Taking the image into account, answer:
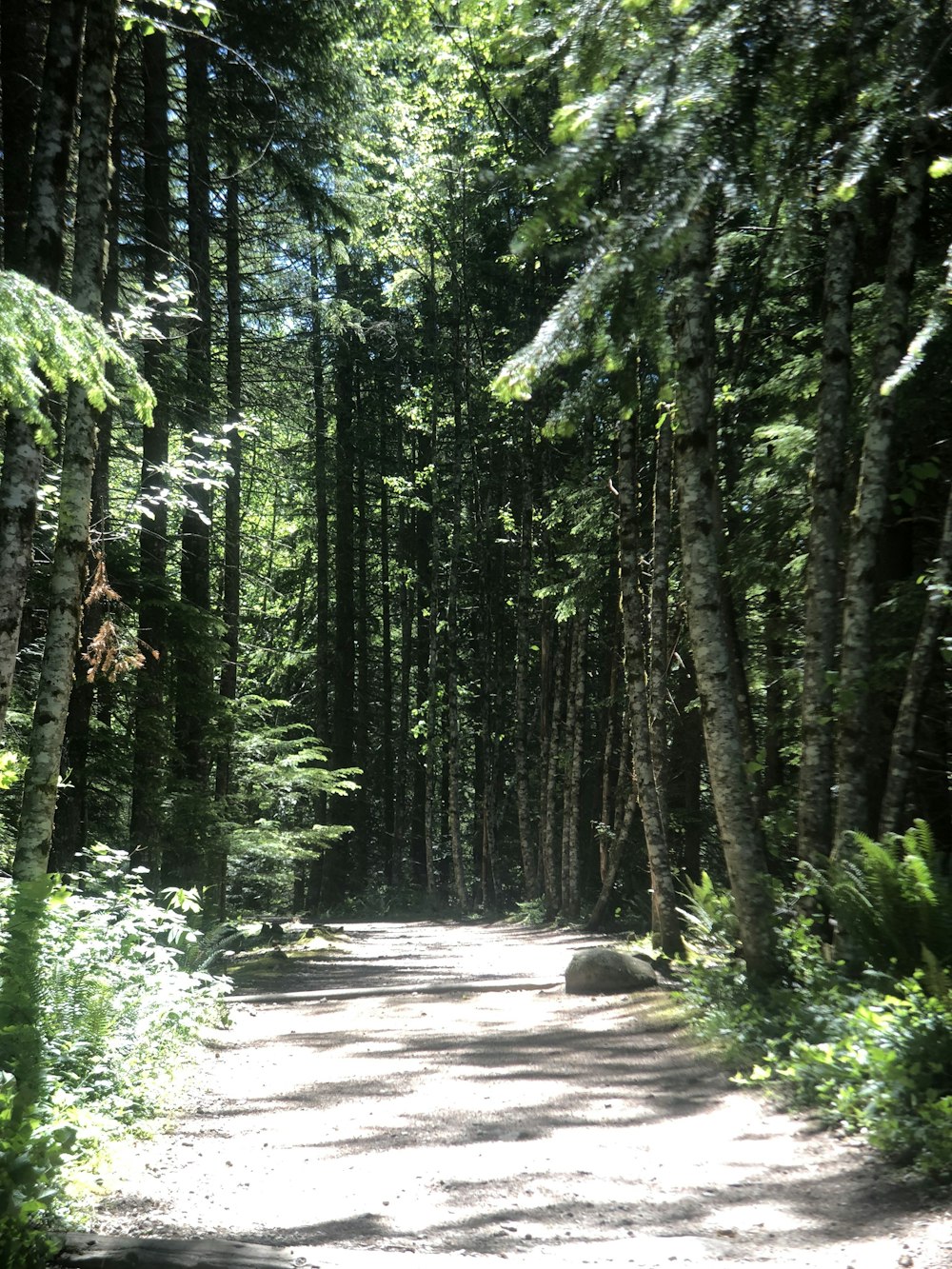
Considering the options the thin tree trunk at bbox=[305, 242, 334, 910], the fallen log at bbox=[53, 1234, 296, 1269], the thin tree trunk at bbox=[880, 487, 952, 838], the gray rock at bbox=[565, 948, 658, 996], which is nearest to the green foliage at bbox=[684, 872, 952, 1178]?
the thin tree trunk at bbox=[880, 487, 952, 838]

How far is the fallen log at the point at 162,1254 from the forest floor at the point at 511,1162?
0.60ft

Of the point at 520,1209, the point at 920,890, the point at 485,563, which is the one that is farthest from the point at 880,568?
the point at 485,563

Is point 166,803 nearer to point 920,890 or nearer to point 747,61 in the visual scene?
point 920,890

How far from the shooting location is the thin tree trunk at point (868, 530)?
8.11 meters

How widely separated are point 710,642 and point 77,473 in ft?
17.7

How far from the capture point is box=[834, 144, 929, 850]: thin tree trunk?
811 cm

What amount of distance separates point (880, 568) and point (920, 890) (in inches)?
163

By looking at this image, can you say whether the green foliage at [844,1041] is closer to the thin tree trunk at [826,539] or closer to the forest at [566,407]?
the forest at [566,407]

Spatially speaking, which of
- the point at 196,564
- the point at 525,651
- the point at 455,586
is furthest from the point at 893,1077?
the point at 455,586

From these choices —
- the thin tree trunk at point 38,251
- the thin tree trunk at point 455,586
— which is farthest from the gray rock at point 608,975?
the thin tree trunk at point 455,586

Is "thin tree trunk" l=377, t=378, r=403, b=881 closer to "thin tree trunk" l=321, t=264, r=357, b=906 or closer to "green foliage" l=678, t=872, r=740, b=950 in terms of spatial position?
"thin tree trunk" l=321, t=264, r=357, b=906

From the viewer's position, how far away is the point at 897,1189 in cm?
461

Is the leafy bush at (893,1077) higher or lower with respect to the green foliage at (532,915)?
lower

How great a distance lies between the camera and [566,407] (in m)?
3.79
